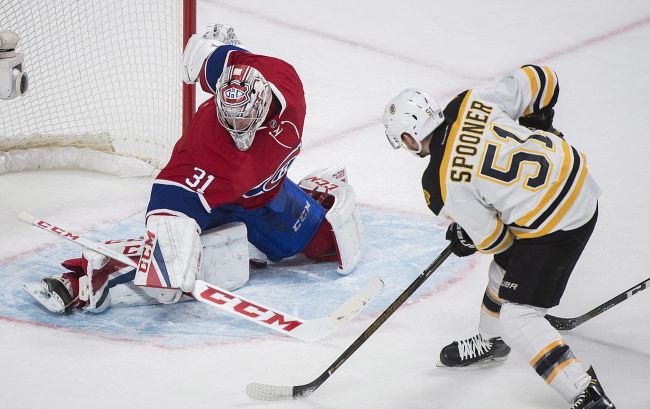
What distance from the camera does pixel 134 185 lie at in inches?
180

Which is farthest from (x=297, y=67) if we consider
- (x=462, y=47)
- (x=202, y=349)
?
(x=202, y=349)

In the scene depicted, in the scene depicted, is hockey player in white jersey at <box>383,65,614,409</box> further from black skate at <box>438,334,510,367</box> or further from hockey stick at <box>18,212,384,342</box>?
hockey stick at <box>18,212,384,342</box>

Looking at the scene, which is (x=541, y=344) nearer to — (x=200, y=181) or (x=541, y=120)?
(x=541, y=120)

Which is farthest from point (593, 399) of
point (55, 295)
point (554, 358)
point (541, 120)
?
point (55, 295)

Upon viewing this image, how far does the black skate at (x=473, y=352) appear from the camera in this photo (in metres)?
3.25

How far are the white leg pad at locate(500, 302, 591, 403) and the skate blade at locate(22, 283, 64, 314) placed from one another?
1488mm

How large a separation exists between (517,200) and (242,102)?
1.03 m

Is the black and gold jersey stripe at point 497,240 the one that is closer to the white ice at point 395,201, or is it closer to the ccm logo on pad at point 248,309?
the white ice at point 395,201

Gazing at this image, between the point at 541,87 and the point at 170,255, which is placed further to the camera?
the point at 170,255

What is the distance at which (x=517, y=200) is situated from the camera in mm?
2824

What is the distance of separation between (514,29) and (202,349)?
3.53 metres

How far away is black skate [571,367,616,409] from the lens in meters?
2.83

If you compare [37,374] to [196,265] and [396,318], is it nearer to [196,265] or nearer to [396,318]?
[196,265]

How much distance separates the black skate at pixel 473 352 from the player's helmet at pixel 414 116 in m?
0.70
